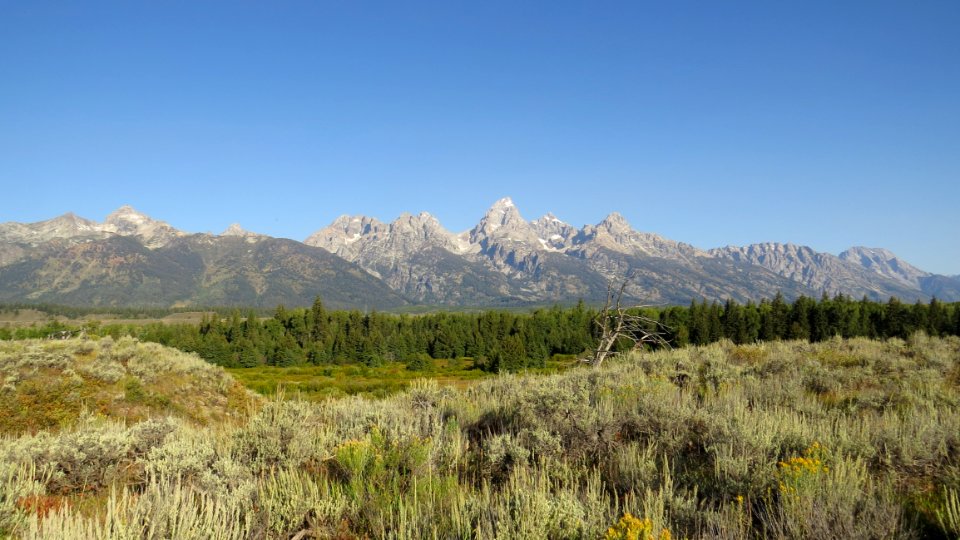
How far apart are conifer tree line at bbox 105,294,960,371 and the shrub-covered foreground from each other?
5749 cm

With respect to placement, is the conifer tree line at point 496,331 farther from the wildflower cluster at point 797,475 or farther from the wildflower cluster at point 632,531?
the wildflower cluster at point 632,531

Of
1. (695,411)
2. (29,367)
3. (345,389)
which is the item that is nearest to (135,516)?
(695,411)

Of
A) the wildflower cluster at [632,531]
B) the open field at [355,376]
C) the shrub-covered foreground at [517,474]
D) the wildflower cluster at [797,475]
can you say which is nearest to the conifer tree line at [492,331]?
the open field at [355,376]

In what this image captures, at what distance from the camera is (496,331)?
95812 mm

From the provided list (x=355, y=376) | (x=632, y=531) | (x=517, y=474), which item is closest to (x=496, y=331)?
(x=355, y=376)

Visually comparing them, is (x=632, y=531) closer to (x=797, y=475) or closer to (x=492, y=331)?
(x=797, y=475)

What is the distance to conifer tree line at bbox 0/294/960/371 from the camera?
7506cm

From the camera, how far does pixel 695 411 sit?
23.1 ft

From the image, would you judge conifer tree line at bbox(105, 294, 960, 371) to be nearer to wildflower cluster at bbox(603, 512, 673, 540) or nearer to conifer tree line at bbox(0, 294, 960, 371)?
conifer tree line at bbox(0, 294, 960, 371)

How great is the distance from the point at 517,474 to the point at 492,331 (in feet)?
299

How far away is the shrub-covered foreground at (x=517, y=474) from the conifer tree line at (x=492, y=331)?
185 ft

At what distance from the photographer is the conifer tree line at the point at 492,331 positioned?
75.1m

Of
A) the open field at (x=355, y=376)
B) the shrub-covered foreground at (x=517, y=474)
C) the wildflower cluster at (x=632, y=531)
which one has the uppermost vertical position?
the wildflower cluster at (x=632, y=531)

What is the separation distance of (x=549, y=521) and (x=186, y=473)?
14.2ft
